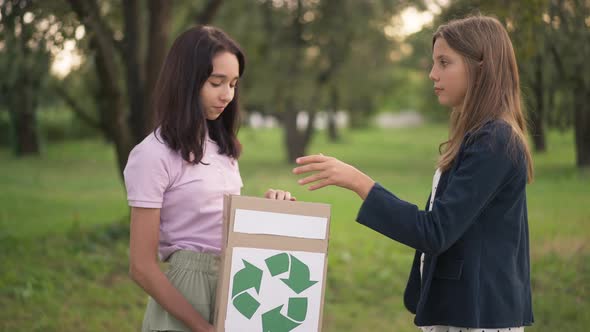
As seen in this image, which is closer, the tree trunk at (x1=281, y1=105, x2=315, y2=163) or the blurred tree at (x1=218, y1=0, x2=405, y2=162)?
the blurred tree at (x1=218, y1=0, x2=405, y2=162)

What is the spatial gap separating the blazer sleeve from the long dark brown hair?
2.03 ft

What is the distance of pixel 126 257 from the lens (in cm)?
758

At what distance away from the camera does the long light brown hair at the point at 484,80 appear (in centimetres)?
228

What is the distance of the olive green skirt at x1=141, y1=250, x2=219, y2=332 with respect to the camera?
7.76 feet

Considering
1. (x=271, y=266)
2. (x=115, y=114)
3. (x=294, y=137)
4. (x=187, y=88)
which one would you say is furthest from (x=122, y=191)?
(x=271, y=266)

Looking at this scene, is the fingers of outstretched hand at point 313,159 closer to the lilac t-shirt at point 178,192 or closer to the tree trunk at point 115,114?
the lilac t-shirt at point 178,192

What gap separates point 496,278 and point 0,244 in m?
7.02

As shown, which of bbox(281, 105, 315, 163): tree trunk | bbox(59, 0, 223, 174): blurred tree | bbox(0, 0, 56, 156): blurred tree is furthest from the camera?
bbox(281, 105, 315, 163): tree trunk

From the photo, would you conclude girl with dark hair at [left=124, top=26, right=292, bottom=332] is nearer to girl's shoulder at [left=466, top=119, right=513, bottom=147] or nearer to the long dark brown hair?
the long dark brown hair

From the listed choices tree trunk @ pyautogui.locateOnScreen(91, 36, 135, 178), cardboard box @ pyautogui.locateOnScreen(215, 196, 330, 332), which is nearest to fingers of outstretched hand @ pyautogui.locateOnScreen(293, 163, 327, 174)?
cardboard box @ pyautogui.locateOnScreen(215, 196, 330, 332)

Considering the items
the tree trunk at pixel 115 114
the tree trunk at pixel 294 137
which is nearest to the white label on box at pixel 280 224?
the tree trunk at pixel 115 114

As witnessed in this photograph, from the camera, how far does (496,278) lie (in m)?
2.27

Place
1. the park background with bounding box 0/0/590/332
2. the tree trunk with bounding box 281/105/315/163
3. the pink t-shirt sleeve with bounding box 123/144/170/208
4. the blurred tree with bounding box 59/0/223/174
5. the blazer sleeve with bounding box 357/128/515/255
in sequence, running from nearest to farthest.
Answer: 1. the blazer sleeve with bounding box 357/128/515/255
2. the pink t-shirt sleeve with bounding box 123/144/170/208
3. the park background with bounding box 0/0/590/332
4. the blurred tree with bounding box 59/0/223/174
5. the tree trunk with bounding box 281/105/315/163

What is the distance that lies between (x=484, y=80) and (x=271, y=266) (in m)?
0.88
